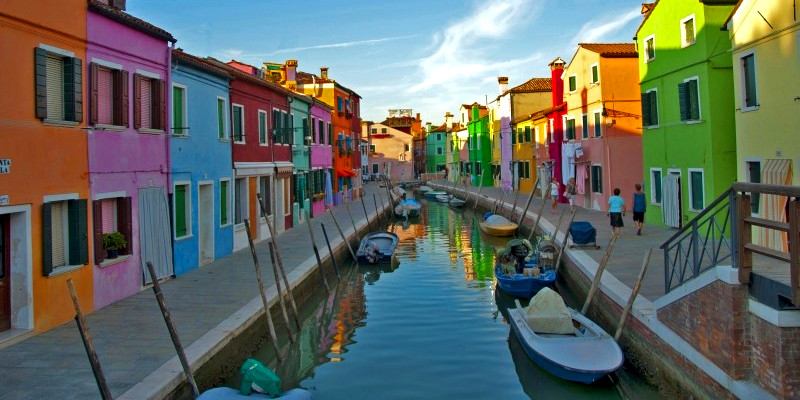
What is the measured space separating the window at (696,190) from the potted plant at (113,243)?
643 inches

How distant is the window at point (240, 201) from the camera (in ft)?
66.6

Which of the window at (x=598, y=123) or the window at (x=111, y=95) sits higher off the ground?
the window at (x=598, y=123)

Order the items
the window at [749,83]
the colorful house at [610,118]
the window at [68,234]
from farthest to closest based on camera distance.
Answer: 1. the colorful house at [610,118]
2. the window at [749,83]
3. the window at [68,234]

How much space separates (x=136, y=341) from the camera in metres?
9.55

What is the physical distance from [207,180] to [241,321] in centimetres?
769

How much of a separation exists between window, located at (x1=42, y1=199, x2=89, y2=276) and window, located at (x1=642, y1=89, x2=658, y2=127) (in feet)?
61.6

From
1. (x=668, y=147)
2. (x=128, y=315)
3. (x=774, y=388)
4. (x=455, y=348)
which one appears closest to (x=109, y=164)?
(x=128, y=315)

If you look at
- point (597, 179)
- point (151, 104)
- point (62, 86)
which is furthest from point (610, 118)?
point (62, 86)

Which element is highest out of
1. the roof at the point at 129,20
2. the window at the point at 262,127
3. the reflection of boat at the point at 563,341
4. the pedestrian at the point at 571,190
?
the roof at the point at 129,20

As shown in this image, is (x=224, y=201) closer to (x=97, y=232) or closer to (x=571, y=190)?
(x=97, y=232)

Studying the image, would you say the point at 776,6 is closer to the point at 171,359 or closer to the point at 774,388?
the point at 774,388

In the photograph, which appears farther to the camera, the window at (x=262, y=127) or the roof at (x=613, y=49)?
the roof at (x=613, y=49)

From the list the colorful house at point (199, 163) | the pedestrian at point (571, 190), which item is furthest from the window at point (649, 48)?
the colorful house at point (199, 163)

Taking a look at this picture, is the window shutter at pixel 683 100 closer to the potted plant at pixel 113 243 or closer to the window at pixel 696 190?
the window at pixel 696 190
